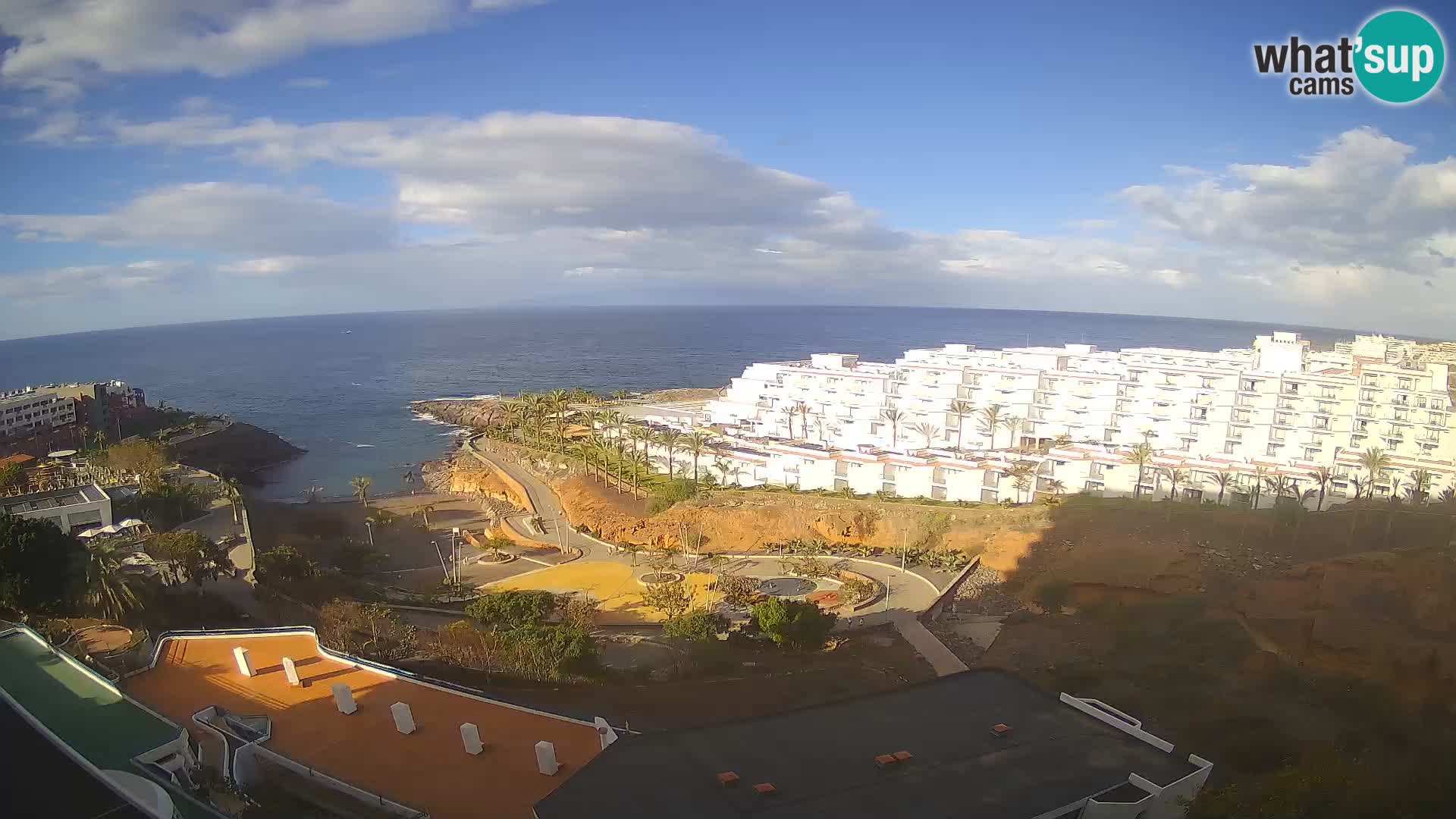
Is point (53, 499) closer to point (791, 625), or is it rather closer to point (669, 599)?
point (669, 599)

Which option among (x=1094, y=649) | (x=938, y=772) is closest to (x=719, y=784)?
(x=938, y=772)

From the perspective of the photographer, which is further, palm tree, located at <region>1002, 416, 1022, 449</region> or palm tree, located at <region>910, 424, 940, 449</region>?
palm tree, located at <region>910, 424, 940, 449</region>

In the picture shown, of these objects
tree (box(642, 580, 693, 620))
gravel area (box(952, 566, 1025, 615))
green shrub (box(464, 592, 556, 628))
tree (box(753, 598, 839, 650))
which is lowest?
gravel area (box(952, 566, 1025, 615))

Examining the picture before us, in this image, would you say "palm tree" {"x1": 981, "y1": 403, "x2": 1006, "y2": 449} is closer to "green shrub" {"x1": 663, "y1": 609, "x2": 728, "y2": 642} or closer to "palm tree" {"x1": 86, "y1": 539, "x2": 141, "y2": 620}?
"green shrub" {"x1": 663, "y1": 609, "x2": 728, "y2": 642}

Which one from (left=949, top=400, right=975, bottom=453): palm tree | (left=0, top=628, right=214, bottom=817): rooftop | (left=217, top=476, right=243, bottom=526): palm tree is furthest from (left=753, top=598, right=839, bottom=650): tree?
(left=949, top=400, right=975, bottom=453): palm tree

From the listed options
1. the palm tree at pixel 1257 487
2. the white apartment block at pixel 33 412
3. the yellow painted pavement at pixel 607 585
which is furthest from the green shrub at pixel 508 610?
the white apartment block at pixel 33 412

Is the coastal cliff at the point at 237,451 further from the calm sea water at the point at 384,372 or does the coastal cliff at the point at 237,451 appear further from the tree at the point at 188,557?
the tree at the point at 188,557
